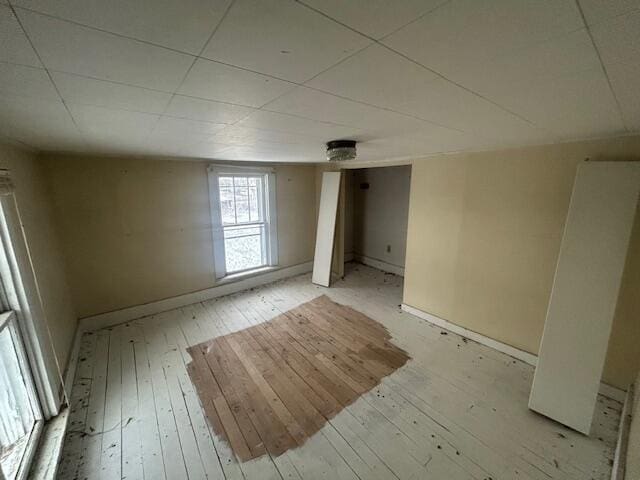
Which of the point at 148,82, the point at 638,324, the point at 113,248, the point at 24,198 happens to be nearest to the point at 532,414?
the point at 638,324

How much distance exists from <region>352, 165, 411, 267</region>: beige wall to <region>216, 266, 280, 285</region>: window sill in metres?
2.02

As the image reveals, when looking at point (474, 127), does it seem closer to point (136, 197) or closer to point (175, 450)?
point (175, 450)

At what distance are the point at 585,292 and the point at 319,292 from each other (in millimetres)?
2943

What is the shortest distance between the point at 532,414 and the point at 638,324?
1018mm

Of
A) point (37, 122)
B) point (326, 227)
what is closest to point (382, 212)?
point (326, 227)

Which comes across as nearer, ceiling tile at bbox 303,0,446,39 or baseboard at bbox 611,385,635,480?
ceiling tile at bbox 303,0,446,39

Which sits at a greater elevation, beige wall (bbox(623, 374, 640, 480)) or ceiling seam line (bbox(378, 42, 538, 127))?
ceiling seam line (bbox(378, 42, 538, 127))

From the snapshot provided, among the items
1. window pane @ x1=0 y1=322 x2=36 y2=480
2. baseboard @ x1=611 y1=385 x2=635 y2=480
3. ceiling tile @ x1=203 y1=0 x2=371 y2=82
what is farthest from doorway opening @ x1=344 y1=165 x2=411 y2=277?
window pane @ x1=0 y1=322 x2=36 y2=480

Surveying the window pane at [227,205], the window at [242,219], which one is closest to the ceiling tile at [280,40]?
the window at [242,219]

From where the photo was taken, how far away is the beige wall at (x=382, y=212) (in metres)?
4.56

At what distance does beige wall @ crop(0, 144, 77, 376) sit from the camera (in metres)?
1.80

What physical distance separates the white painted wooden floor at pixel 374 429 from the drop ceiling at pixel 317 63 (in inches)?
78.4

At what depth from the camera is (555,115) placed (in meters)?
1.27

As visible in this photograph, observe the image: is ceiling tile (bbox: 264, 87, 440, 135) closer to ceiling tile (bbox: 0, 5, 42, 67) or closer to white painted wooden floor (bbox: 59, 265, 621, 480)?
ceiling tile (bbox: 0, 5, 42, 67)
